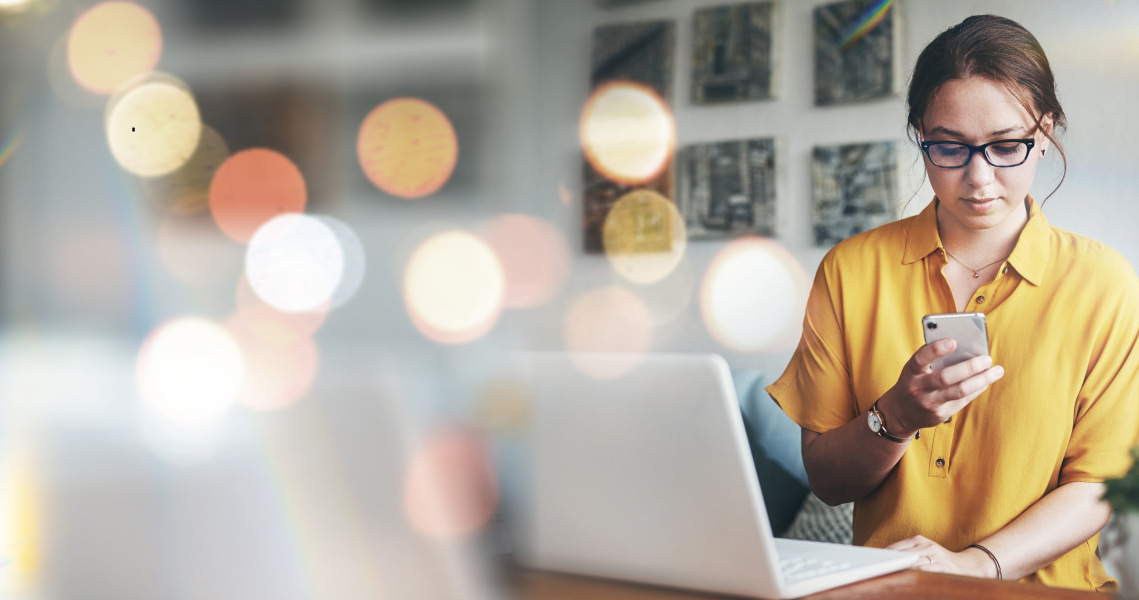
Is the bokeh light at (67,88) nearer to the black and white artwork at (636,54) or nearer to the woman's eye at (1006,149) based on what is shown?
the black and white artwork at (636,54)

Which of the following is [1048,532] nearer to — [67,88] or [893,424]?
[893,424]

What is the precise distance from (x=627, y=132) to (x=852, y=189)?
60 centimetres

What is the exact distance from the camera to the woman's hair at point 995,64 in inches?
46.5

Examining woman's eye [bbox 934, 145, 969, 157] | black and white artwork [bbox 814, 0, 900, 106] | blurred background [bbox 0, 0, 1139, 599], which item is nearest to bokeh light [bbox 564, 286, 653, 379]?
blurred background [bbox 0, 0, 1139, 599]

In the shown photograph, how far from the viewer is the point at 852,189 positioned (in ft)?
5.77

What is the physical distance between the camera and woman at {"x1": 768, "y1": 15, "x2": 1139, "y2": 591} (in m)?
1.07

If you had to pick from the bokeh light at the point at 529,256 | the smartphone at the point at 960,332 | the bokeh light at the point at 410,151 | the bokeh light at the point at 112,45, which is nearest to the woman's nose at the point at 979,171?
the smartphone at the point at 960,332

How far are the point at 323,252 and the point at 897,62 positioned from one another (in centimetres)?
163

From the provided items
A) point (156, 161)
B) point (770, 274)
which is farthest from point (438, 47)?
point (770, 274)

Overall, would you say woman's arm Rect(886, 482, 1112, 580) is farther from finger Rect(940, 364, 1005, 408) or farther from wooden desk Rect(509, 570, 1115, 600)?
wooden desk Rect(509, 570, 1115, 600)

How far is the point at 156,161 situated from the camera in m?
2.31

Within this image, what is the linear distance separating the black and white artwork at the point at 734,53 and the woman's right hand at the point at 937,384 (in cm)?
110

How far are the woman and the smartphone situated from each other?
0.08 meters

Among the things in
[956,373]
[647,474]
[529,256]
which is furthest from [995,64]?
[529,256]
